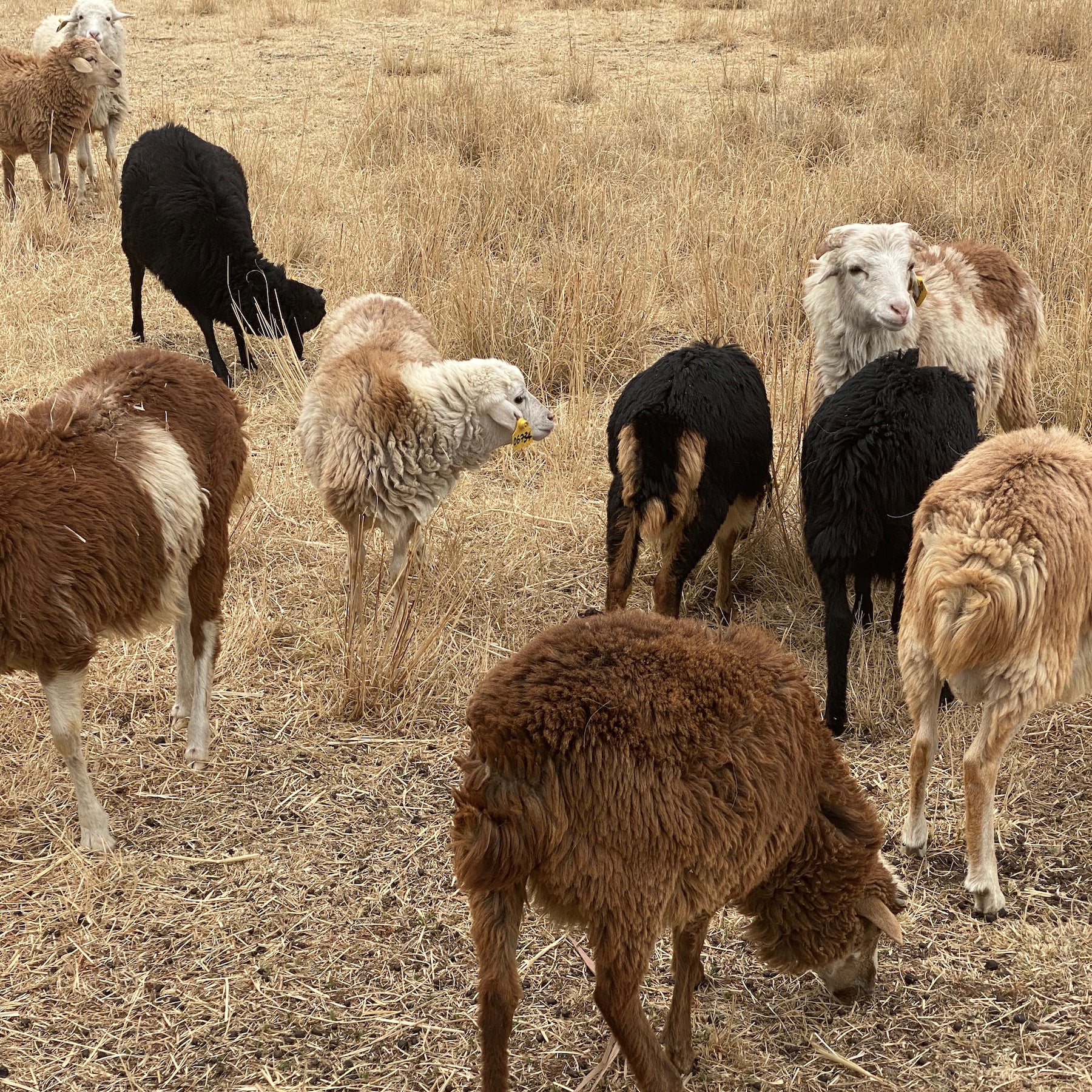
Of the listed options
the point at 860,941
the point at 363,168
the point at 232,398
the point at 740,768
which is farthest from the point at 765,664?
the point at 363,168

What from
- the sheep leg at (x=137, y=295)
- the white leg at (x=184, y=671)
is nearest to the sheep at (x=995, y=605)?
the white leg at (x=184, y=671)

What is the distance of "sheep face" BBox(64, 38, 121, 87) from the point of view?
9.62 m

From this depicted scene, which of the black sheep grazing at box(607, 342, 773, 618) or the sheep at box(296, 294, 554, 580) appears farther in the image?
the sheep at box(296, 294, 554, 580)

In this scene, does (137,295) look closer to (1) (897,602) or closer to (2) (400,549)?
(2) (400,549)

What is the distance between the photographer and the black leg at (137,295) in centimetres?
789

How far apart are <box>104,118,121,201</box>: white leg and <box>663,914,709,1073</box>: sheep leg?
9625mm

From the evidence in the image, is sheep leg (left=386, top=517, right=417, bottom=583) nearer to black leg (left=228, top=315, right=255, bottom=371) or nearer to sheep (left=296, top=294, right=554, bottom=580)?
sheep (left=296, top=294, right=554, bottom=580)

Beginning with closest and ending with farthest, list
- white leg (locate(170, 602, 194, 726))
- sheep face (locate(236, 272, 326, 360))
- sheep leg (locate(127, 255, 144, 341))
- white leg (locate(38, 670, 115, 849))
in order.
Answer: white leg (locate(38, 670, 115, 849)) → white leg (locate(170, 602, 194, 726)) → sheep face (locate(236, 272, 326, 360)) → sheep leg (locate(127, 255, 144, 341))

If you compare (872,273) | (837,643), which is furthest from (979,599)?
(872,273)

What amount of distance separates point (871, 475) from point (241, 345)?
4666 mm

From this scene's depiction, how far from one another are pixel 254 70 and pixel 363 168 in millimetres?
4680

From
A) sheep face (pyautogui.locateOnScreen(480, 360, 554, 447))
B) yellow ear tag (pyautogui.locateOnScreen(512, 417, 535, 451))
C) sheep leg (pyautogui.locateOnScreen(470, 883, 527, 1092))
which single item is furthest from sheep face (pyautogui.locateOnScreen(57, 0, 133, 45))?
sheep leg (pyautogui.locateOnScreen(470, 883, 527, 1092))

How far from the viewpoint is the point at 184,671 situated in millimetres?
4461

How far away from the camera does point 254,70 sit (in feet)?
45.4
